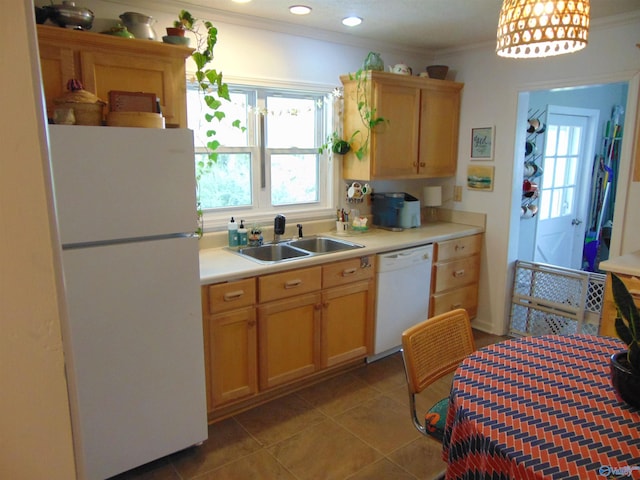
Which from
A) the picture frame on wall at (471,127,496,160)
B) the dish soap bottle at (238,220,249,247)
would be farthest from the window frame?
the picture frame on wall at (471,127,496,160)

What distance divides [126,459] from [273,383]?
2.92ft

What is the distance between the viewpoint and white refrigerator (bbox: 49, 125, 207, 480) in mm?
1779

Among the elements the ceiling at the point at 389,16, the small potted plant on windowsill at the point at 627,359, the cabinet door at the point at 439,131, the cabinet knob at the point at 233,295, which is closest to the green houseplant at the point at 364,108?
the ceiling at the point at 389,16

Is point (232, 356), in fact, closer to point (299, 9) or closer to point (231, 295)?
point (231, 295)

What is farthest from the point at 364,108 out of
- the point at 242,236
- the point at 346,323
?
the point at 346,323

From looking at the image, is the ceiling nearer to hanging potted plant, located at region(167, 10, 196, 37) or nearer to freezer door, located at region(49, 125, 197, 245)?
hanging potted plant, located at region(167, 10, 196, 37)

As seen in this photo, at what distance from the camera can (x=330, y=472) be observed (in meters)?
2.19

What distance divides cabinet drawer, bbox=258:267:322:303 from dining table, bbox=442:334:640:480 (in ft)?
3.99

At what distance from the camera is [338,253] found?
2.87m

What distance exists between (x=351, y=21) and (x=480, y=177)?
1.65 metres

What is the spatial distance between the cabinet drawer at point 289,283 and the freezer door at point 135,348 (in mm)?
491

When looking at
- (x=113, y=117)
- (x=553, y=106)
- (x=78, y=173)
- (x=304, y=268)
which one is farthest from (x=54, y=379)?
(x=553, y=106)

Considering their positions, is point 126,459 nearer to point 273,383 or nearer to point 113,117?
point 273,383

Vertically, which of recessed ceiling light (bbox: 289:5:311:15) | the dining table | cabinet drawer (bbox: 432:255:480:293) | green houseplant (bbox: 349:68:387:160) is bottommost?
cabinet drawer (bbox: 432:255:480:293)
